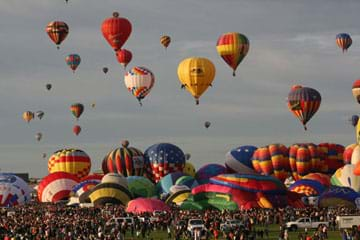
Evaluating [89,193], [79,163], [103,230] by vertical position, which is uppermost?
[79,163]

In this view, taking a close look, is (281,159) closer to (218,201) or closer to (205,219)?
(218,201)

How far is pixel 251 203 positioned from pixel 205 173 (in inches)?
1094

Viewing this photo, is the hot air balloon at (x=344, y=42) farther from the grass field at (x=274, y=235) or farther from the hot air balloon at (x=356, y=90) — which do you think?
the grass field at (x=274, y=235)

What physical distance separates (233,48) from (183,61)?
5.09 metres

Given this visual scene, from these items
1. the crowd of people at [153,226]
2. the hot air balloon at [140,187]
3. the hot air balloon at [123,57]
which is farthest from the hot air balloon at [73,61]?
the crowd of people at [153,226]

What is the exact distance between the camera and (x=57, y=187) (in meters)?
65.4

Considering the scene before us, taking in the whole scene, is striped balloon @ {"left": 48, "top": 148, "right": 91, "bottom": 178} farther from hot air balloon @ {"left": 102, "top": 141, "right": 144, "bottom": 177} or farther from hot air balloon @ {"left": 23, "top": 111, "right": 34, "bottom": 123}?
hot air balloon @ {"left": 23, "top": 111, "right": 34, "bottom": 123}

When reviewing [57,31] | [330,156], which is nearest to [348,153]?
[330,156]

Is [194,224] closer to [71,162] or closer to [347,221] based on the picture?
[347,221]

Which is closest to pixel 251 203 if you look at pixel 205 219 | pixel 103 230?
pixel 205 219

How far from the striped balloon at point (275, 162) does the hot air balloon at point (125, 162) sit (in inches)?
473

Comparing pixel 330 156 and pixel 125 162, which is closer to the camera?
pixel 125 162

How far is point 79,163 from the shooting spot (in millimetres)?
76500

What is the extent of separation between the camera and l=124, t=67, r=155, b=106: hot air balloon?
71.5m
